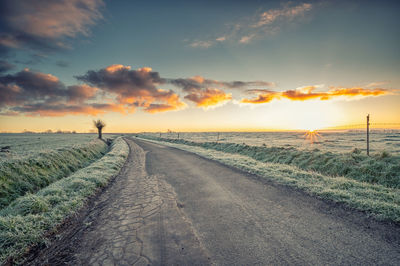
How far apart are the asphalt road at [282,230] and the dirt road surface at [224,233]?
16 mm


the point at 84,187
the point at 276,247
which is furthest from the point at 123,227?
the point at 84,187

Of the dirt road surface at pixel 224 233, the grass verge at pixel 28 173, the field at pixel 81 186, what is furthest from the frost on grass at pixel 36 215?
the grass verge at pixel 28 173

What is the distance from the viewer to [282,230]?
4.16 metres

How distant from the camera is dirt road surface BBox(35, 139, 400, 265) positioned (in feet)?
10.8

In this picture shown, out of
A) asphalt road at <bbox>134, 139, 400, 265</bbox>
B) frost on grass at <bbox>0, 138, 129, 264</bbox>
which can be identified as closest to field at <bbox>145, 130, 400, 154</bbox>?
asphalt road at <bbox>134, 139, 400, 265</bbox>

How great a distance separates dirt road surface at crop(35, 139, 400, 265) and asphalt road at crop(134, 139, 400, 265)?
0.02 m

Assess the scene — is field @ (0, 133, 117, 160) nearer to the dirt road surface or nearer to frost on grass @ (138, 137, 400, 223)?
the dirt road surface

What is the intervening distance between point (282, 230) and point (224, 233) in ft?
4.50

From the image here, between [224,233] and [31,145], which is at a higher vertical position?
[31,145]

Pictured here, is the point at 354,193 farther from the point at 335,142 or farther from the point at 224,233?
the point at 335,142

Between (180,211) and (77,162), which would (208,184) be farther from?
(77,162)

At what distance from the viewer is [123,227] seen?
4520 millimetres

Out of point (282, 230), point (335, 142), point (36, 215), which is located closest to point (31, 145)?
point (36, 215)

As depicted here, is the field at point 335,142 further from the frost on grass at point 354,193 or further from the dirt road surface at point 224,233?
the dirt road surface at point 224,233
